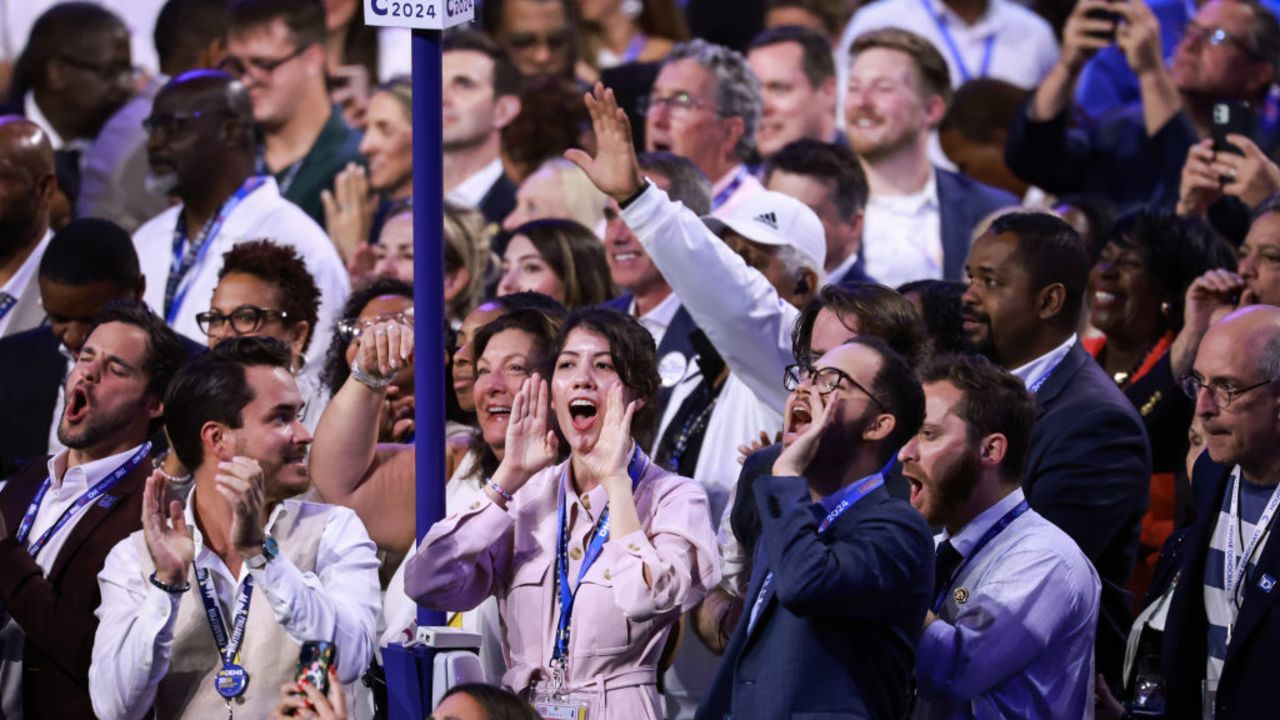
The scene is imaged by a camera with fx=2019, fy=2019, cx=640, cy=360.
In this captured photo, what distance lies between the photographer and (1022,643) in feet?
16.2

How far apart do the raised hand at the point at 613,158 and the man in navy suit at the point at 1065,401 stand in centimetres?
124

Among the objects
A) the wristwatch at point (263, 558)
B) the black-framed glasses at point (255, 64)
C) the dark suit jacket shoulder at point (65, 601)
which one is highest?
the black-framed glasses at point (255, 64)

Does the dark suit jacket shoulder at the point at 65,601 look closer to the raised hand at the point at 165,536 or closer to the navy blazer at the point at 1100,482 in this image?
the raised hand at the point at 165,536

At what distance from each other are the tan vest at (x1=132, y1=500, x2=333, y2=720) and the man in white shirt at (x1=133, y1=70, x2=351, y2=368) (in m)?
2.69

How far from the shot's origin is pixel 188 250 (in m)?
8.16

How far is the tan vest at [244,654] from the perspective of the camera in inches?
200

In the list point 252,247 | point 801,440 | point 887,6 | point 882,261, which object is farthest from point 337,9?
point 801,440

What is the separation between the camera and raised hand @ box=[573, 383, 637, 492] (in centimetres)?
500

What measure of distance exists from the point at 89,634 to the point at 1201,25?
18.1ft

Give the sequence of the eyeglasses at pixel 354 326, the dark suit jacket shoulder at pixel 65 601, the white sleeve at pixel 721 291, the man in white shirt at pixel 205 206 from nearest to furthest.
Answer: the dark suit jacket shoulder at pixel 65 601 → the white sleeve at pixel 721 291 → the eyeglasses at pixel 354 326 → the man in white shirt at pixel 205 206

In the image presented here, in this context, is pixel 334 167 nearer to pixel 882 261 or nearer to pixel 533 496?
pixel 882 261

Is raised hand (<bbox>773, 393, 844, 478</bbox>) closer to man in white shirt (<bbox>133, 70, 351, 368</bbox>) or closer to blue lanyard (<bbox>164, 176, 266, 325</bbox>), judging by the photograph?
man in white shirt (<bbox>133, 70, 351, 368</bbox>)

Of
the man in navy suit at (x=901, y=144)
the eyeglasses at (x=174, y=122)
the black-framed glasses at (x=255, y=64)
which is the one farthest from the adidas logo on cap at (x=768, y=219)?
the black-framed glasses at (x=255, y=64)

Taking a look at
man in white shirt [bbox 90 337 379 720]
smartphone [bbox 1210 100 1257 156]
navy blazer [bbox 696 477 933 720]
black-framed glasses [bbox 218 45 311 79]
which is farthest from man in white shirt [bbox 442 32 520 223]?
navy blazer [bbox 696 477 933 720]
